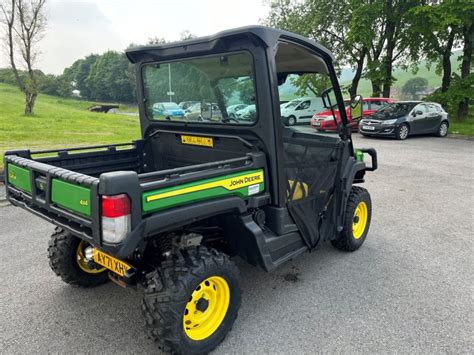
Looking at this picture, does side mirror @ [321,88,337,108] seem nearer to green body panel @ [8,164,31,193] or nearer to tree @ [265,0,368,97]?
green body panel @ [8,164,31,193]

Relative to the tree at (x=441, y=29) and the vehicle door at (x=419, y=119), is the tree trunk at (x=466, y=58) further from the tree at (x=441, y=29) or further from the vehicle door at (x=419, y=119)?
the vehicle door at (x=419, y=119)

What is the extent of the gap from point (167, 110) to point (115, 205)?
1.72 metres

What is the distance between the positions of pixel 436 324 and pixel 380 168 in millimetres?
6331

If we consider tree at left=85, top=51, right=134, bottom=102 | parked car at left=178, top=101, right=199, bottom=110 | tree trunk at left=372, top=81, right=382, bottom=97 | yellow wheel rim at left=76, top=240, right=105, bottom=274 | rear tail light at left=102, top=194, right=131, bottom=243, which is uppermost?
tree at left=85, top=51, right=134, bottom=102

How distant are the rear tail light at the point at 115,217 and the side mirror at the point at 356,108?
2.43 m

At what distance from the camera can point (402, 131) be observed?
1358cm

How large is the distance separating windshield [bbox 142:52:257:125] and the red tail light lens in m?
1.24

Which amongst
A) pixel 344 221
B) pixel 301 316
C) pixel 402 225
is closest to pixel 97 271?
pixel 301 316

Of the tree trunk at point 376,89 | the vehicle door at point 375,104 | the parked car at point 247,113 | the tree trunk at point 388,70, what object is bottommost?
the parked car at point 247,113

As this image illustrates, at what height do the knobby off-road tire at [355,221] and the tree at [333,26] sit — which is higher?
the tree at [333,26]

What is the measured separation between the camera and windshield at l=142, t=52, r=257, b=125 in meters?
2.79

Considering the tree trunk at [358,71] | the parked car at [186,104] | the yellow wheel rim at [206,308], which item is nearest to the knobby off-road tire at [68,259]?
the yellow wheel rim at [206,308]

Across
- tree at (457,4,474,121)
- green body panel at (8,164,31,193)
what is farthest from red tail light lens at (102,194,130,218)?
tree at (457,4,474,121)

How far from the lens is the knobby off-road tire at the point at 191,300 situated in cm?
220
